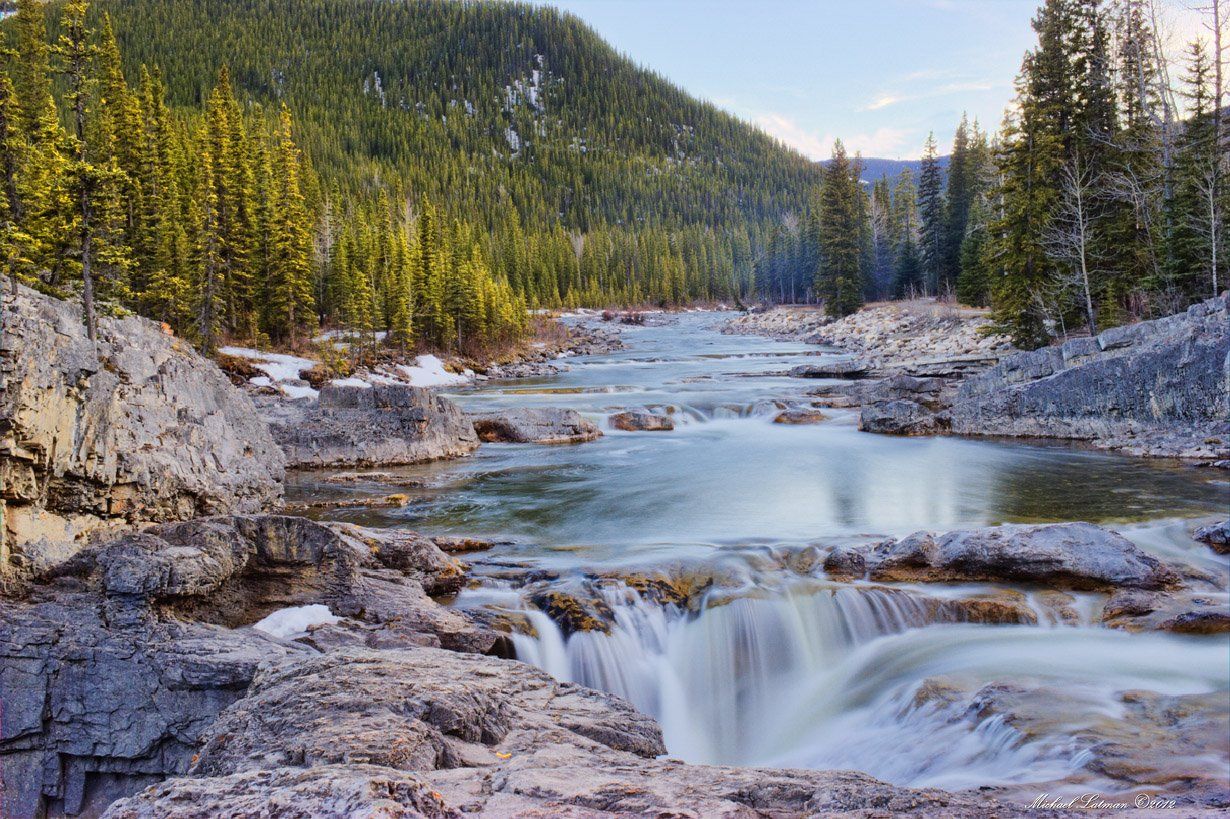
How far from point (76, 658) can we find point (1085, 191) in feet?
102

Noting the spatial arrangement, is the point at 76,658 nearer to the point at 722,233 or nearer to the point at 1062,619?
the point at 1062,619

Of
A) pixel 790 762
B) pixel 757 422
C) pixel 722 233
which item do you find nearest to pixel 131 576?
pixel 790 762

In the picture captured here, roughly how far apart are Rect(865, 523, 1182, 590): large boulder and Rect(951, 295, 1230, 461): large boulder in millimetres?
9297

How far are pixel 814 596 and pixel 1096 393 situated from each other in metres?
14.3

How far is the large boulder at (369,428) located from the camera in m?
18.0

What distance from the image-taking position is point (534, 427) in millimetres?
21797

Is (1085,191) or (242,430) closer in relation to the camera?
(242,430)

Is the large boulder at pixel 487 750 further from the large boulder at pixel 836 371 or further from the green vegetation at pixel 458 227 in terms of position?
the large boulder at pixel 836 371

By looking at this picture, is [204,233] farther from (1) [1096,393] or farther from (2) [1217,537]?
(2) [1217,537]

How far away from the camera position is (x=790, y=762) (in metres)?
6.82

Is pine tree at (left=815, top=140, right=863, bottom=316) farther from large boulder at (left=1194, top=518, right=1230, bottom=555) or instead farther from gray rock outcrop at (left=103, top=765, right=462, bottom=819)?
gray rock outcrop at (left=103, top=765, right=462, bottom=819)

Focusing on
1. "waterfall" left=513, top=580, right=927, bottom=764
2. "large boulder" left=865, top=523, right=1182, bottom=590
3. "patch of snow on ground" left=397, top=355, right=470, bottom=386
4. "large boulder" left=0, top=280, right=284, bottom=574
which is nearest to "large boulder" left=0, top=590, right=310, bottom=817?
"large boulder" left=0, top=280, right=284, bottom=574

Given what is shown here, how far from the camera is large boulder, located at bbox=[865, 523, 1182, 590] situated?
8.95 m
